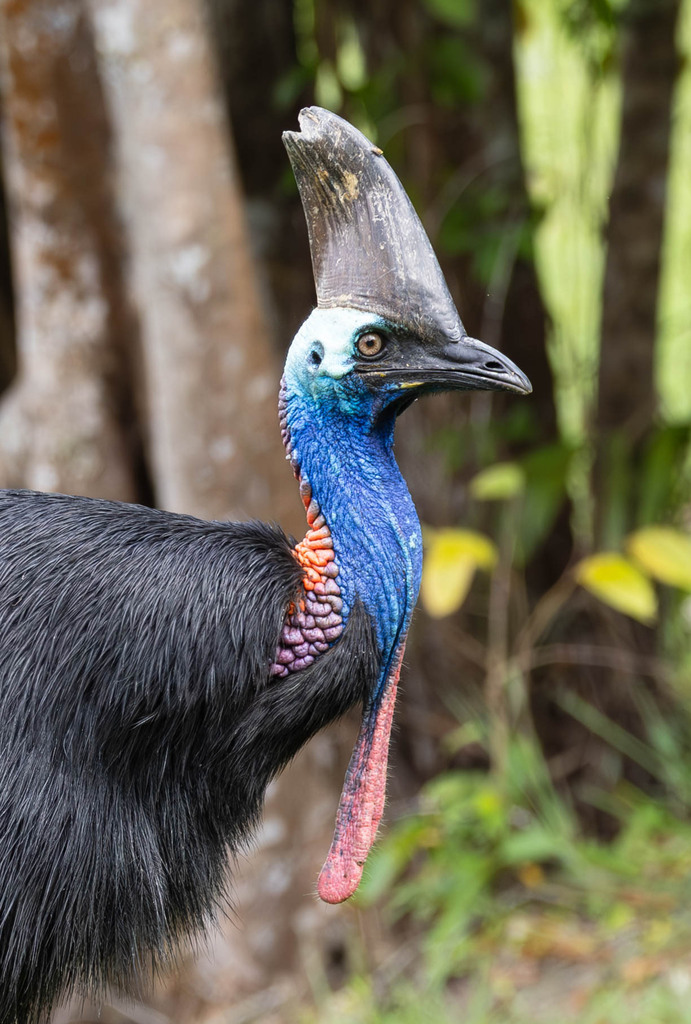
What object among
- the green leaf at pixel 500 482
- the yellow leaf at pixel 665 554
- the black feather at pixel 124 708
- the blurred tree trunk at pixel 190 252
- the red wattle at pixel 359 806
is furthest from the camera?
the green leaf at pixel 500 482

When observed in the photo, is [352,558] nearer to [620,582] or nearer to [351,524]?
[351,524]

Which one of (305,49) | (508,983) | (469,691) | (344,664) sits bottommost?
(508,983)

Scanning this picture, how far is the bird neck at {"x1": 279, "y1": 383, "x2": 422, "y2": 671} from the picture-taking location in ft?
4.80

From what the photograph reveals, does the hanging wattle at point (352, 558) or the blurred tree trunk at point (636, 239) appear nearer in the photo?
the hanging wattle at point (352, 558)

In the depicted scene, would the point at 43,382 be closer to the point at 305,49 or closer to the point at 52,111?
the point at 52,111

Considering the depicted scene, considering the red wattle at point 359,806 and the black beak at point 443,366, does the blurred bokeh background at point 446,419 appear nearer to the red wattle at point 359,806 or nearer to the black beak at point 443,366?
the red wattle at point 359,806

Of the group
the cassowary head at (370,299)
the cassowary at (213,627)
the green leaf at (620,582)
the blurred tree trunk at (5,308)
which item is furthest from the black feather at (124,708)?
the blurred tree trunk at (5,308)

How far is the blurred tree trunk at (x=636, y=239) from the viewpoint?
3.56 m

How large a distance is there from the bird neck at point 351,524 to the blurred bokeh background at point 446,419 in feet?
4.20

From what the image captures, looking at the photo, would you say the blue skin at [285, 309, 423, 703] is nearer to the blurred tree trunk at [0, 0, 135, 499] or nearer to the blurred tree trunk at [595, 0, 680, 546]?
the blurred tree trunk at [0, 0, 135, 499]

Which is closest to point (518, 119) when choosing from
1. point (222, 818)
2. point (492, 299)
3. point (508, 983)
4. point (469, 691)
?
point (492, 299)

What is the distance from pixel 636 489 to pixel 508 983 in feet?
4.64

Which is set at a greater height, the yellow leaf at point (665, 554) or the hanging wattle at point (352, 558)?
the hanging wattle at point (352, 558)

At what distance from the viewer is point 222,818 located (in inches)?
59.6
